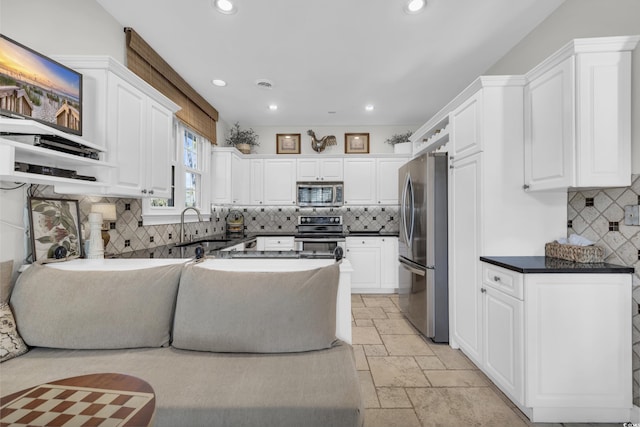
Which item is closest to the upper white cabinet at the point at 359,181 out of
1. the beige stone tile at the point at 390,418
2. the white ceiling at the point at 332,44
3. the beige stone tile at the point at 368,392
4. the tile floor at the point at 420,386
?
the white ceiling at the point at 332,44

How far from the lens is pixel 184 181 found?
3594mm

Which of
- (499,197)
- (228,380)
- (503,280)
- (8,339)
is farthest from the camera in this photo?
(499,197)

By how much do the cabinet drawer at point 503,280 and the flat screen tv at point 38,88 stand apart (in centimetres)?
283

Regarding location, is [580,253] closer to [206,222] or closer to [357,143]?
[357,143]

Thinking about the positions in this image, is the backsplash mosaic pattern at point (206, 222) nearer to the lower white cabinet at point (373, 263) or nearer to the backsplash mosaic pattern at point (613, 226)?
the lower white cabinet at point (373, 263)

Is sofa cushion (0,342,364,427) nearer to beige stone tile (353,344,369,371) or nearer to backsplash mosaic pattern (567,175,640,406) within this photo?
beige stone tile (353,344,369,371)

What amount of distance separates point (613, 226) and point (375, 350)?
1.94 meters

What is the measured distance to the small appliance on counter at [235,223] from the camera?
Answer: 185 inches

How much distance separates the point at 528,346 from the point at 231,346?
172 cm

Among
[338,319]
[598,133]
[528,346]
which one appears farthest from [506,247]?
[338,319]

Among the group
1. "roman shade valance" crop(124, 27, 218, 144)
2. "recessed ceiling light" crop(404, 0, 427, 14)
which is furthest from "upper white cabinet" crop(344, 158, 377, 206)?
"recessed ceiling light" crop(404, 0, 427, 14)

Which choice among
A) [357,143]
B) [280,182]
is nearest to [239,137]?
[280,182]

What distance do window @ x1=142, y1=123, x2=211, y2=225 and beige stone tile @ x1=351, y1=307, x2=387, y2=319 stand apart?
241 centimetres

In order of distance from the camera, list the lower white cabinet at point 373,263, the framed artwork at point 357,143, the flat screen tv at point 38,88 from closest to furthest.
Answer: the flat screen tv at point 38,88, the lower white cabinet at point 373,263, the framed artwork at point 357,143
